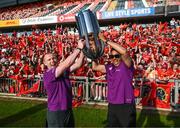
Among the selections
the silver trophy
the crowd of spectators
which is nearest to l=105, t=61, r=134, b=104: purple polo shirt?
the silver trophy

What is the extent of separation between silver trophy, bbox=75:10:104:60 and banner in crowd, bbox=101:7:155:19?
17881mm

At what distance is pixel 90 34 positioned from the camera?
577 centimetres

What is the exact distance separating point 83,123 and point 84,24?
3690 millimetres

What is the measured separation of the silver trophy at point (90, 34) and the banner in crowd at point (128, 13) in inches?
704

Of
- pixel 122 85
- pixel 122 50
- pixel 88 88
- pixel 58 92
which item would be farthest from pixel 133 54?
pixel 58 92

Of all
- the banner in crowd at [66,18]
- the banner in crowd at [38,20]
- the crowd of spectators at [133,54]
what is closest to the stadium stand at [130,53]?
the crowd of spectators at [133,54]

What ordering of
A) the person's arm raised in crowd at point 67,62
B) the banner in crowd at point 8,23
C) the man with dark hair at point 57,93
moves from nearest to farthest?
the person's arm raised in crowd at point 67,62
the man with dark hair at point 57,93
the banner in crowd at point 8,23

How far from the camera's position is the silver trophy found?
5705mm

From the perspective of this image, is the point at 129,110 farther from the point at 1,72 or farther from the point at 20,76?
the point at 1,72

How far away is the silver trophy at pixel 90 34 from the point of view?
570cm

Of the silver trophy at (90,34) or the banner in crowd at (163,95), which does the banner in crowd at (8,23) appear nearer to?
the banner in crowd at (163,95)

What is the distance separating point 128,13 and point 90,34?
1887 cm

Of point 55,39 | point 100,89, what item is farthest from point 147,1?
point 100,89

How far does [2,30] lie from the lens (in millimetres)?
34406
